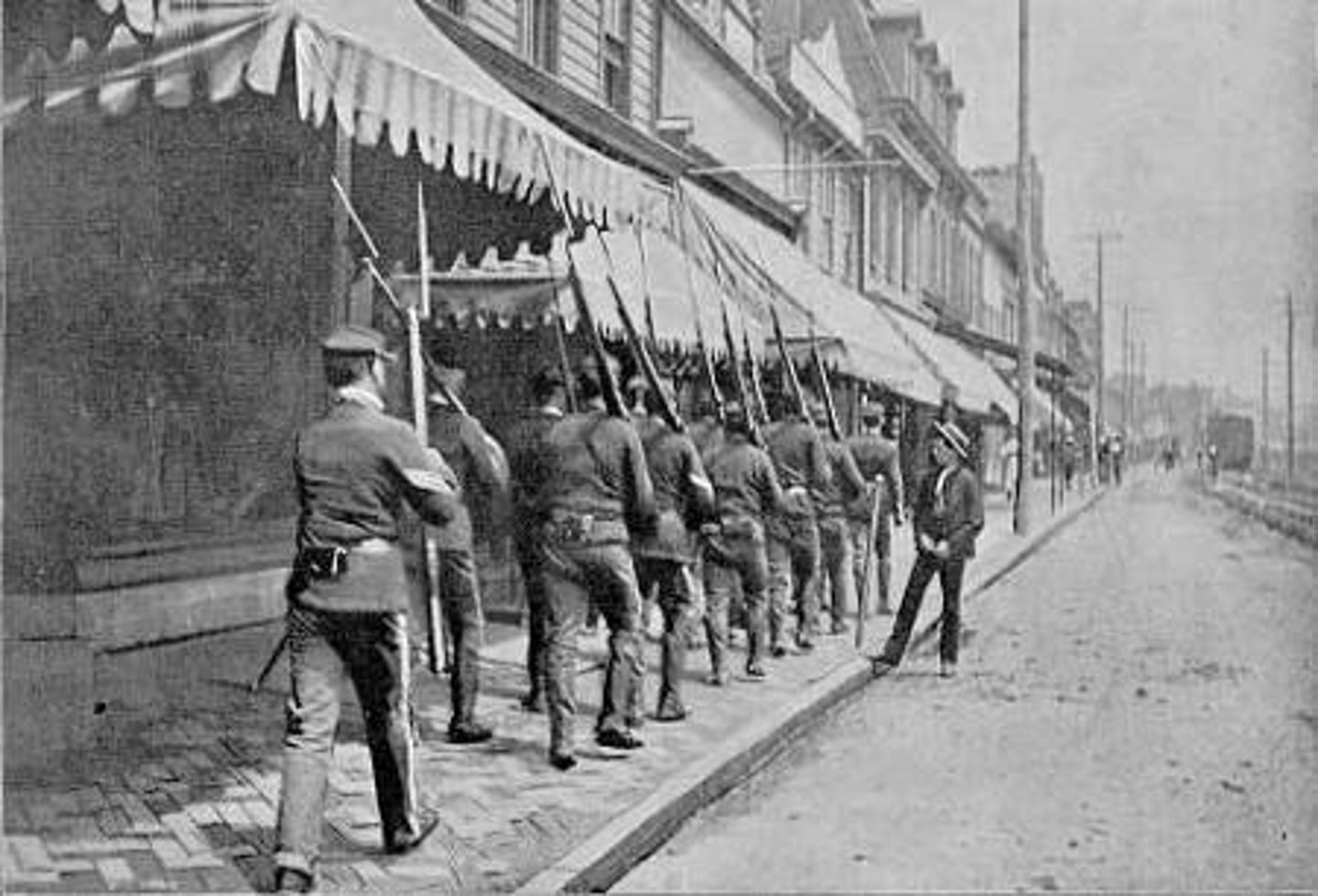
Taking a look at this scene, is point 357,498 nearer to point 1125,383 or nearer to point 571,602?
point 571,602

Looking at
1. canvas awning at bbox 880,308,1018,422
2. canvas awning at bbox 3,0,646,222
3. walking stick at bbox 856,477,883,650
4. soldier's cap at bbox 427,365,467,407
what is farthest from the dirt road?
canvas awning at bbox 880,308,1018,422

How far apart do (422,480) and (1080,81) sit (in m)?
3.46

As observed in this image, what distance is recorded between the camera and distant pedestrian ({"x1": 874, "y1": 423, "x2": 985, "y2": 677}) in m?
10.1

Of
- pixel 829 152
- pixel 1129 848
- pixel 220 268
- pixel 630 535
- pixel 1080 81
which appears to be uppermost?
pixel 829 152

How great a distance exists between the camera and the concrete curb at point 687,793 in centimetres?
517

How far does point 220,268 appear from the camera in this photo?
7.32m

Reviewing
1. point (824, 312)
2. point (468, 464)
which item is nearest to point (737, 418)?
point (468, 464)

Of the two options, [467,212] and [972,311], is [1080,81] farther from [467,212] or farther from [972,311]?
[972,311]

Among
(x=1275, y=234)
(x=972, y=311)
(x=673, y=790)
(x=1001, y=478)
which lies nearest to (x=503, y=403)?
(x=673, y=790)

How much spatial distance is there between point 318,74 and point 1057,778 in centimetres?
431

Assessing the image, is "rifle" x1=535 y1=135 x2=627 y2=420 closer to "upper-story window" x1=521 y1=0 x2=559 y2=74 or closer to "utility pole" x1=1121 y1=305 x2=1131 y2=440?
"upper-story window" x1=521 y1=0 x2=559 y2=74

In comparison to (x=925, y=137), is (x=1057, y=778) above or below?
below

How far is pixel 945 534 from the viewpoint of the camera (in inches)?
399

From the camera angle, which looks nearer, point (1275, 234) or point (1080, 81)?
point (1275, 234)
